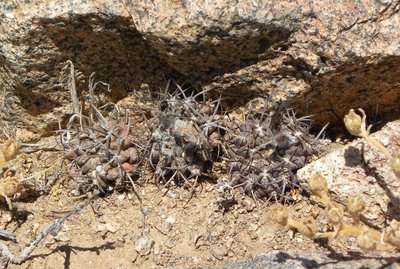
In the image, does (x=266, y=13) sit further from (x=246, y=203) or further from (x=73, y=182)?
(x=73, y=182)

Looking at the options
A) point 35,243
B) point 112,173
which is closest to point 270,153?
point 112,173

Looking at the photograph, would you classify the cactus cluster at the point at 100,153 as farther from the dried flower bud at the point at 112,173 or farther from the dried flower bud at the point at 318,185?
the dried flower bud at the point at 318,185

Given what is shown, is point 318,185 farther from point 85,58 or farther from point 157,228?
point 85,58

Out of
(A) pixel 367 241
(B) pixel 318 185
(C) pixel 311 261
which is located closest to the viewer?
(A) pixel 367 241

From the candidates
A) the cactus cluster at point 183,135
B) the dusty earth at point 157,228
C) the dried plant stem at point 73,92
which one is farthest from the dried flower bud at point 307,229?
the dried plant stem at point 73,92

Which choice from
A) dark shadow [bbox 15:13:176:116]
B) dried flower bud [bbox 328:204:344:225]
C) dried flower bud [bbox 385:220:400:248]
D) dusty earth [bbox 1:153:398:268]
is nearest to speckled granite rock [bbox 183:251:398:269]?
dusty earth [bbox 1:153:398:268]

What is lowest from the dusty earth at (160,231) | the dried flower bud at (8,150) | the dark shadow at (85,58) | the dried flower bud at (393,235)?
the dusty earth at (160,231)

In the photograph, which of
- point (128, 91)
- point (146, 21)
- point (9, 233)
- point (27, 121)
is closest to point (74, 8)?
point (146, 21)

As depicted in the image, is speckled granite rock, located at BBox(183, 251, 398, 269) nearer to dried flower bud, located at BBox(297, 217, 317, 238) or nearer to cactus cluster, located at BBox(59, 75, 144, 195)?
dried flower bud, located at BBox(297, 217, 317, 238)
